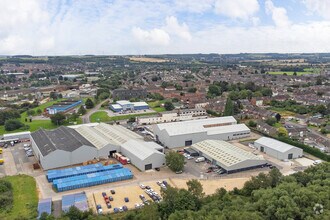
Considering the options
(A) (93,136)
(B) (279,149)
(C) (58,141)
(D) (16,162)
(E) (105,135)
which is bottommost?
(D) (16,162)

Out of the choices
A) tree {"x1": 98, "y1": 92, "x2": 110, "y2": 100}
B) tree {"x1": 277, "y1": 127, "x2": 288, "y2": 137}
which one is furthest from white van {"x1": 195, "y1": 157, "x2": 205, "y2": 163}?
tree {"x1": 98, "y1": 92, "x2": 110, "y2": 100}

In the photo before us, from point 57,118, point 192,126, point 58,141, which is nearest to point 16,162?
point 58,141

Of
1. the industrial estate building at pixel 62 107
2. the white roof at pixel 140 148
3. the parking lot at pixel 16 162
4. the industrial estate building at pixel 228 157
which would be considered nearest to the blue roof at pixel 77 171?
the white roof at pixel 140 148

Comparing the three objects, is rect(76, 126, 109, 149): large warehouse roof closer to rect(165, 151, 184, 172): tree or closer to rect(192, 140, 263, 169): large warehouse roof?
rect(165, 151, 184, 172): tree

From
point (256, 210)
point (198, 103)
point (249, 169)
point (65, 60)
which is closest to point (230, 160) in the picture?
point (249, 169)

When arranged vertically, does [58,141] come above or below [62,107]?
above

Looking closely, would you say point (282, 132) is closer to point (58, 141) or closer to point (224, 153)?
point (224, 153)

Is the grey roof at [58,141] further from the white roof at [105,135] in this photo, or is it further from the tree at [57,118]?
the tree at [57,118]
